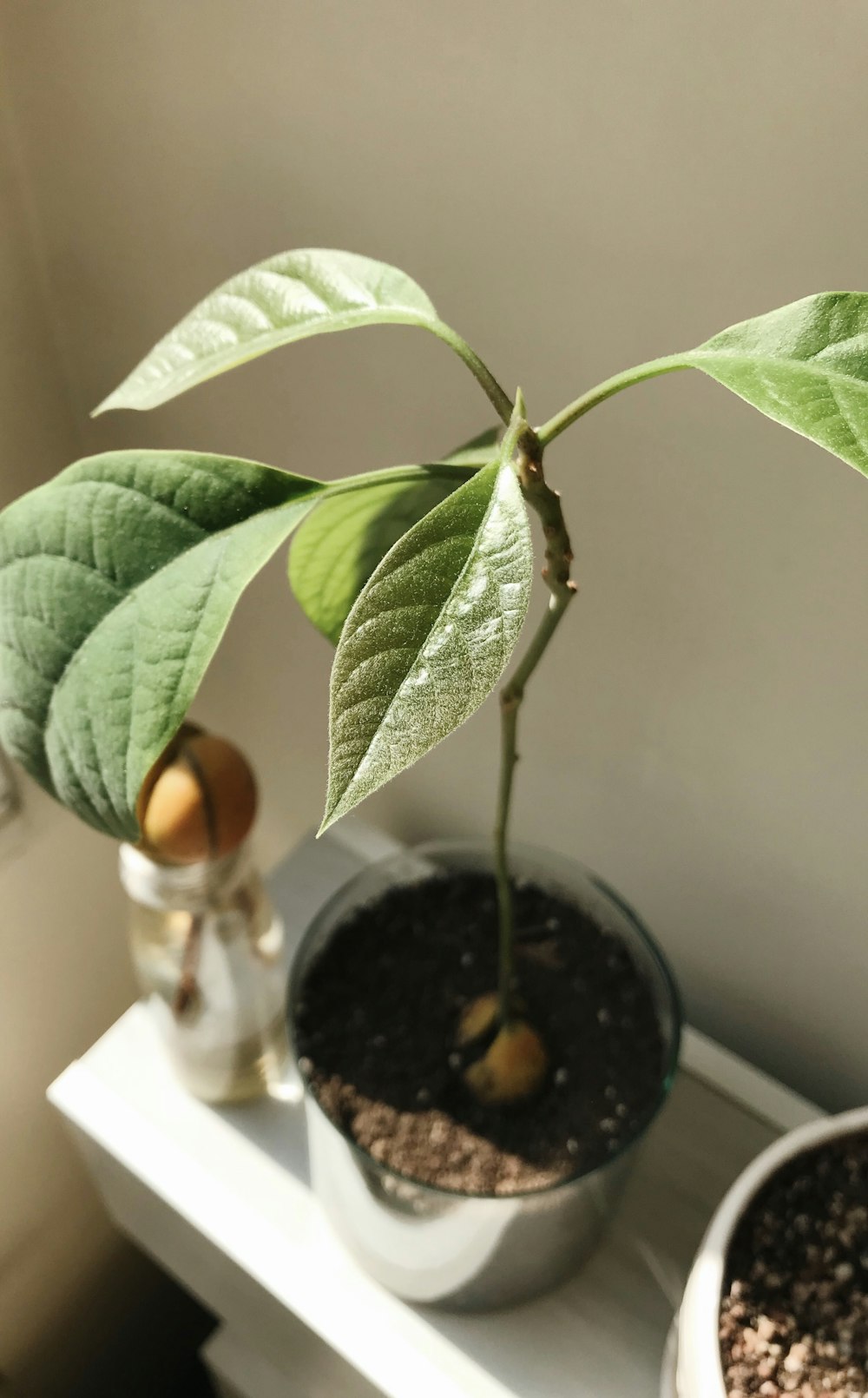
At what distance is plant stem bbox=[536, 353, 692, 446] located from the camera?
1.12ft

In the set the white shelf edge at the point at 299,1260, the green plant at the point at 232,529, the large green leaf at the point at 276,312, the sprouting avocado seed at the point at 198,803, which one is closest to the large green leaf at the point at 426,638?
the green plant at the point at 232,529

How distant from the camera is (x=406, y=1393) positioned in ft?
1.96

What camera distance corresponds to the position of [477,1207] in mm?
548

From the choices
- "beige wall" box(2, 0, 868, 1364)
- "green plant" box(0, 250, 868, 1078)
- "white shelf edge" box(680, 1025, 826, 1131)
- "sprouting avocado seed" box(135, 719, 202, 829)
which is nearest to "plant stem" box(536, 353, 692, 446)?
"green plant" box(0, 250, 868, 1078)

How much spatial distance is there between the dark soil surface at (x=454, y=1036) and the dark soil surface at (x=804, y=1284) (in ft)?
0.27

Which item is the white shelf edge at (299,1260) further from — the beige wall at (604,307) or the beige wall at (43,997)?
the beige wall at (604,307)

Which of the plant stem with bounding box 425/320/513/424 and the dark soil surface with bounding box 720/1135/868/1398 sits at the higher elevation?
the plant stem with bounding box 425/320/513/424

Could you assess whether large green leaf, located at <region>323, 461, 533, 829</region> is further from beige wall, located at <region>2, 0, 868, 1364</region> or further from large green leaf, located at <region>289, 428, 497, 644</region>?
beige wall, located at <region>2, 0, 868, 1364</region>

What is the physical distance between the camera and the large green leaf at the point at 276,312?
385 millimetres

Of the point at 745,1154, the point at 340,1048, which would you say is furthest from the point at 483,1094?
the point at 745,1154

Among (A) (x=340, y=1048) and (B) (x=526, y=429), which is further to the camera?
(A) (x=340, y=1048)

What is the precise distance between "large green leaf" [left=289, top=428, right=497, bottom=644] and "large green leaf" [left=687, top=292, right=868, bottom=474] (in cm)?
13

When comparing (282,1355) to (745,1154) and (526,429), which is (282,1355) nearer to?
(745,1154)

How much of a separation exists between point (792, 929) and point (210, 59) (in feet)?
2.00
